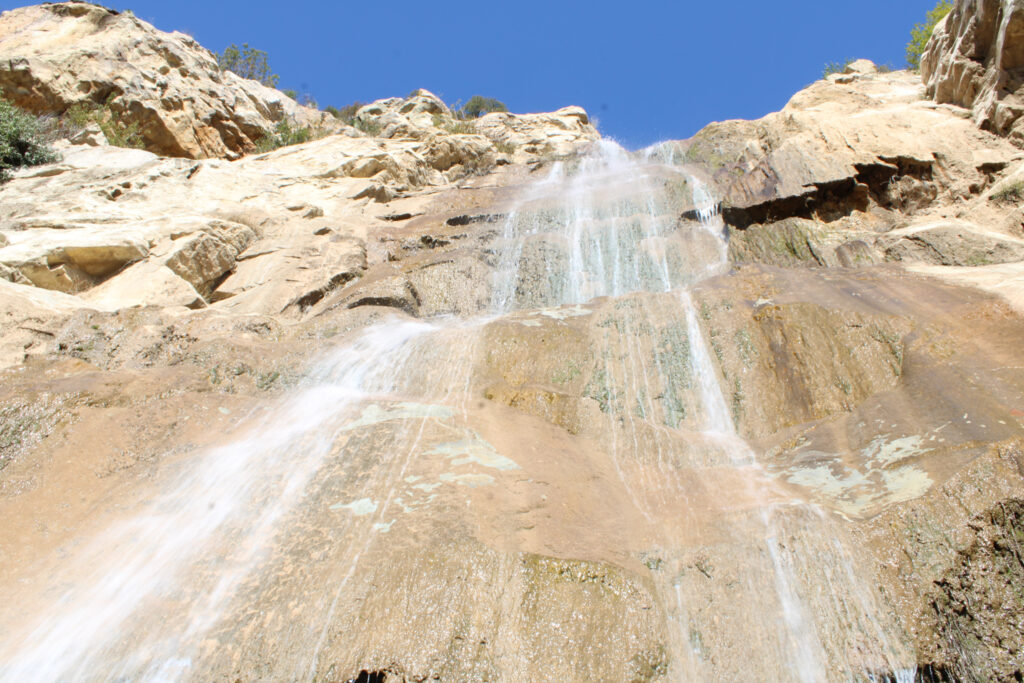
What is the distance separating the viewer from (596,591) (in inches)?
174

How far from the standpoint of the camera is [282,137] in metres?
21.4

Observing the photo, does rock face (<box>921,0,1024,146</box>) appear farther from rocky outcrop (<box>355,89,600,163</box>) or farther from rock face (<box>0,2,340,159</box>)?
rock face (<box>0,2,340,159</box>)

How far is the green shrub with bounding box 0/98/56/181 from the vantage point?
1391cm

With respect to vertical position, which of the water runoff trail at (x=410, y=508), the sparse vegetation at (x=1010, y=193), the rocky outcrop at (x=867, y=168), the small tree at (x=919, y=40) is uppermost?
the small tree at (x=919, y=40)

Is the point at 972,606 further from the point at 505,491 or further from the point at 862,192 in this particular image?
the point at 862,192

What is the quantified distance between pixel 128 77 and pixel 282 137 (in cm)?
471

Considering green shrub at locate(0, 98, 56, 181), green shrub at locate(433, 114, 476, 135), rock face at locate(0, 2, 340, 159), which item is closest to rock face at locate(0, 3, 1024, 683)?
green shrub at locate(0, 98, 56, 181)

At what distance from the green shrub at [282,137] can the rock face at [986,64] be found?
18422 millimetres

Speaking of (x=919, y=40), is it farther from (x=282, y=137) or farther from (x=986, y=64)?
(x=282, y=137)

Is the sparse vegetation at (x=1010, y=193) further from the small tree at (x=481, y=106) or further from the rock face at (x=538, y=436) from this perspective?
the small tree at (x=481, y=106)

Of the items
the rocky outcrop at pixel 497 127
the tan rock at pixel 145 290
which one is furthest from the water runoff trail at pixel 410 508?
the rocky outcrop at pixel 497 127

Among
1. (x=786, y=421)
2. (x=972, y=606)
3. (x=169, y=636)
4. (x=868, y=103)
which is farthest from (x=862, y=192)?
(x=169, y=636)

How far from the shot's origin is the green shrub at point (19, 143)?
13.9m

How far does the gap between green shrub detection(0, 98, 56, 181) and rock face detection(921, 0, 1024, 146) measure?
20223 mm
